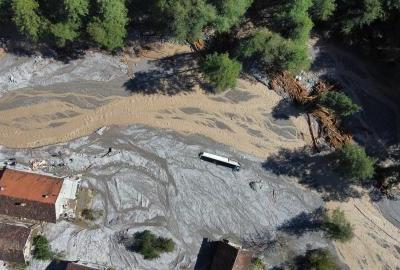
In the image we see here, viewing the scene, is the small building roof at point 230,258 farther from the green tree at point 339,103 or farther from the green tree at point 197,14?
the green tree at point 197,14

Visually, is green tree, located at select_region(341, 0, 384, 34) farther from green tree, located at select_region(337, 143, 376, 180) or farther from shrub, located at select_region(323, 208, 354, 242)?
shrub, located at select_region(323, 208, 354, 242)

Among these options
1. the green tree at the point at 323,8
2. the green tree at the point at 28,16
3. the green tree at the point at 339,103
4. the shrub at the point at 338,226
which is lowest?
the shrub at the point at 338,226

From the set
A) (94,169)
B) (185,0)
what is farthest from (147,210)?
(185,0)

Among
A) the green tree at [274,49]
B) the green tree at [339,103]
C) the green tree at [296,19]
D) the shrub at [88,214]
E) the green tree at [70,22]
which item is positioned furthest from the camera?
the shrub at [88,214]

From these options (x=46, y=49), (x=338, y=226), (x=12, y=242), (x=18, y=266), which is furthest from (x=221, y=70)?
(x=18, y=266)

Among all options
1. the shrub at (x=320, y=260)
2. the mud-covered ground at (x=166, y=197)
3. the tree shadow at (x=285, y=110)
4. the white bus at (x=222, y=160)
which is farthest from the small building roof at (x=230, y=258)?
the tree shadow at (x=285, y=110)

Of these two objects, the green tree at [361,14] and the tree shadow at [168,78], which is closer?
the green tree at [361,14]

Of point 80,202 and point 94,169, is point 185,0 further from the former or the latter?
point 80,202
